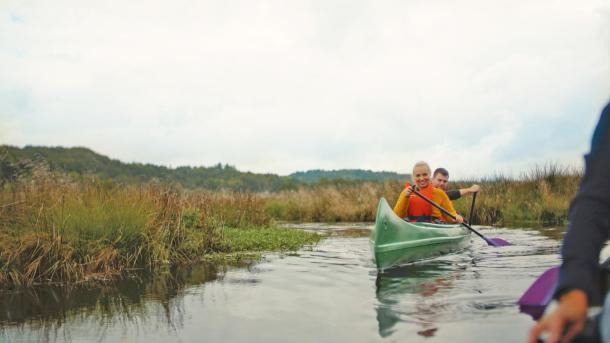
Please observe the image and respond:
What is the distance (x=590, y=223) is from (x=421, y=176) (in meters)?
9.44

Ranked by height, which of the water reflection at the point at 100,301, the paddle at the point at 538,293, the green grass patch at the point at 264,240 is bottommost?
the water reflection at the point at 100,301

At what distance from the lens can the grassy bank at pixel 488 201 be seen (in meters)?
19.5

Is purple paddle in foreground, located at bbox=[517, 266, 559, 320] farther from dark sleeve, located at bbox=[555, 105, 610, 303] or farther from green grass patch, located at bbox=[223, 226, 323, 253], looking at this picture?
green grass patch, located at bbox=[223, 226, 323, 253]

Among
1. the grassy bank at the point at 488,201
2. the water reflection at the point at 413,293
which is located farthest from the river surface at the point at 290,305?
the grassy bank at the point at 488,201

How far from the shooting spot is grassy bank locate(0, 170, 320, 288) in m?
7.75

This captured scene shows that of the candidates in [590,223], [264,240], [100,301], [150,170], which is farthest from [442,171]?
[150,170]

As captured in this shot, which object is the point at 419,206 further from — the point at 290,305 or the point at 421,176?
the point at 290,305

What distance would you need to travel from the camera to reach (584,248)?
1.44m

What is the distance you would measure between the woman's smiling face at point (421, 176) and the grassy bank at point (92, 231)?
367 centimetres

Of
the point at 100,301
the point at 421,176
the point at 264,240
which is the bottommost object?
the point at 100,301

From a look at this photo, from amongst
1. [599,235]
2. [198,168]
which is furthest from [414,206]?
[198,168]

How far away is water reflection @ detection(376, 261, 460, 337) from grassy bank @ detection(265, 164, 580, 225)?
11.0 meters

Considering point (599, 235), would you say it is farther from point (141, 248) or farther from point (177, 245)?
point (177, 245)

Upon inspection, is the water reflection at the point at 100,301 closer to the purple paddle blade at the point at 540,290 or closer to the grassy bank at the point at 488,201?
the purple paddle blade at the point at 540,290
